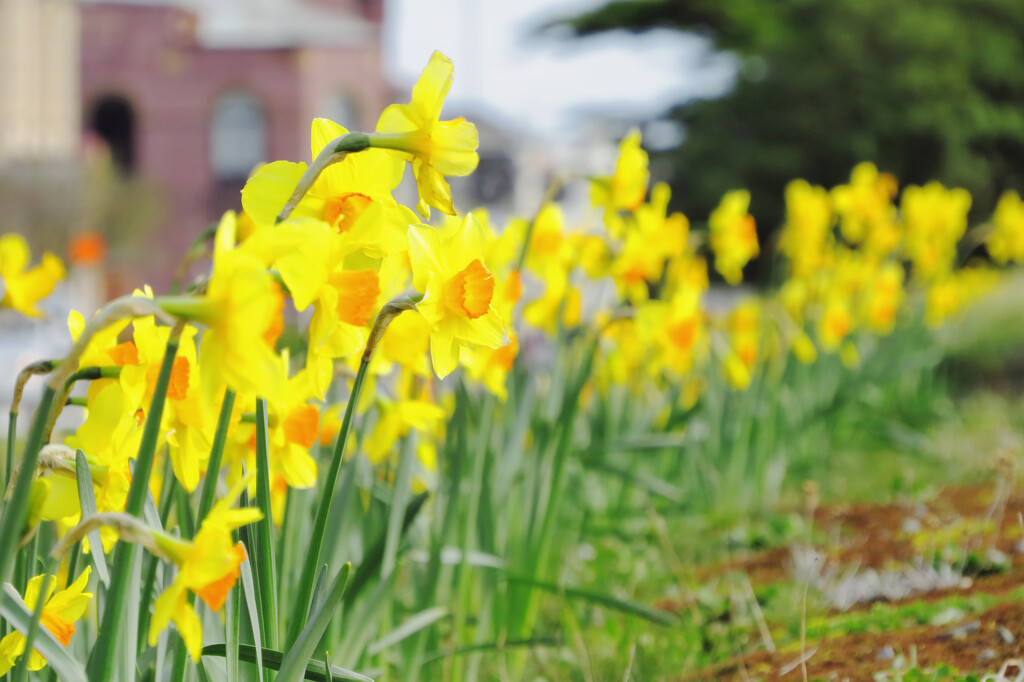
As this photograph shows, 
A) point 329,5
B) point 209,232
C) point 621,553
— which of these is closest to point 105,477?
point 209,232

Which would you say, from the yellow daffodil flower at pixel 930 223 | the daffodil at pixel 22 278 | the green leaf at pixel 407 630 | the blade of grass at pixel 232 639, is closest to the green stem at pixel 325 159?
the blade of grass at pixel 232 639

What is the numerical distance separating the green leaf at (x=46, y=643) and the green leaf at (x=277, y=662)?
0.50ft

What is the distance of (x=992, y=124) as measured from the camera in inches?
722

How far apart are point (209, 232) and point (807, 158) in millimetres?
19368

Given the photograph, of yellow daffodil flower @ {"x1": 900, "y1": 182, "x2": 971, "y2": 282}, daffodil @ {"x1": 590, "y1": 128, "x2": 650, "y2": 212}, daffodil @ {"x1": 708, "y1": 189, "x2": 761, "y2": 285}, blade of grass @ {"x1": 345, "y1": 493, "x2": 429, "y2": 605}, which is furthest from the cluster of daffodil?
yellow daffodil flower @ {"x1": 900, "y1": 182, "x2": 971, "y2": 282}

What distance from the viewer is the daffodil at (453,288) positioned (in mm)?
810

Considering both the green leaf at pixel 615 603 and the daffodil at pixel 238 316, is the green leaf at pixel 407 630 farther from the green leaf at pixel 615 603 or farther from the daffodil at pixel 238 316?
the daffodil at pixel 238 316

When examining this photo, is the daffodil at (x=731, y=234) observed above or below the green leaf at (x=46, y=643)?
above

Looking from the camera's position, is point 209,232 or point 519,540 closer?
point 209,232

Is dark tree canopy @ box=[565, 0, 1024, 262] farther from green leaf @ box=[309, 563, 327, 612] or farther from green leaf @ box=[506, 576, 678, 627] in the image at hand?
green leaf @ box=[309, 563, 327, 612]

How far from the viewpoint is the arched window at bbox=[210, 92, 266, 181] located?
21.1m

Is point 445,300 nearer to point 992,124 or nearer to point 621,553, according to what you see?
point 621,553

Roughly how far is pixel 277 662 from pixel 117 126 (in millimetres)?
23161

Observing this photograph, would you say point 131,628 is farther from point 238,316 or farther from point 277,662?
point 238,316
